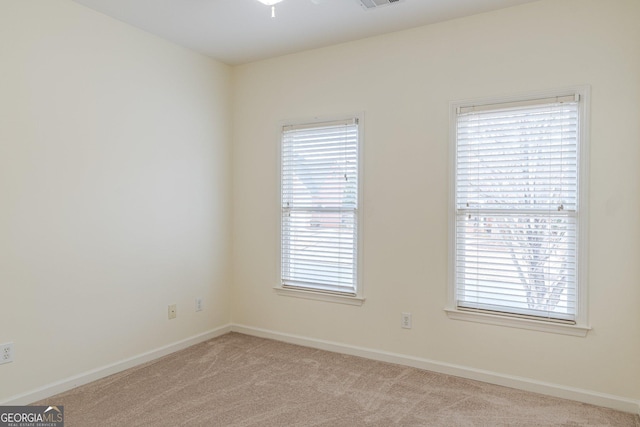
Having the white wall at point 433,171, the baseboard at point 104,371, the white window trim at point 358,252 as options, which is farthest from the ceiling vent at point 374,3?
the baseboard at point 104,371

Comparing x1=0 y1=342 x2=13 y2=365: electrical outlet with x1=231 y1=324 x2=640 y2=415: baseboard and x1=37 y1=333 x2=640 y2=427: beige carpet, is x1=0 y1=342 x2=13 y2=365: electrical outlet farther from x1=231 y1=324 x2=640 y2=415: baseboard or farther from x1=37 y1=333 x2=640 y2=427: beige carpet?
x1=231 y1=324 x2=640 y2=415: baseboard

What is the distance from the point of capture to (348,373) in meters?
3.23

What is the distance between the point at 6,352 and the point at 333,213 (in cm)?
255

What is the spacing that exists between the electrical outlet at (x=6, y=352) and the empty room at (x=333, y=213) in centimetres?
4

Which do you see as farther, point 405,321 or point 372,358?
point 372,358

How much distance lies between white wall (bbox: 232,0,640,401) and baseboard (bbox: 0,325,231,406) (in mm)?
523

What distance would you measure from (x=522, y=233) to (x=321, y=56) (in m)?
2.29

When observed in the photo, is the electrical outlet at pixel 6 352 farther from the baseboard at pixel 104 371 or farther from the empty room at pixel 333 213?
the baseboard at pixel 104 371

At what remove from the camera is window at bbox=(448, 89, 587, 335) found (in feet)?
9.21

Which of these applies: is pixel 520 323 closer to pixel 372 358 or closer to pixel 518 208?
pixel 518 208

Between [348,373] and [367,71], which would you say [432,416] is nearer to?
[348,373]

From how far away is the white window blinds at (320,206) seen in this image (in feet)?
12.0

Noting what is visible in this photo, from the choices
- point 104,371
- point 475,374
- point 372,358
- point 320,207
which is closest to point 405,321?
point 372,358

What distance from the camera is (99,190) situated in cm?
309
